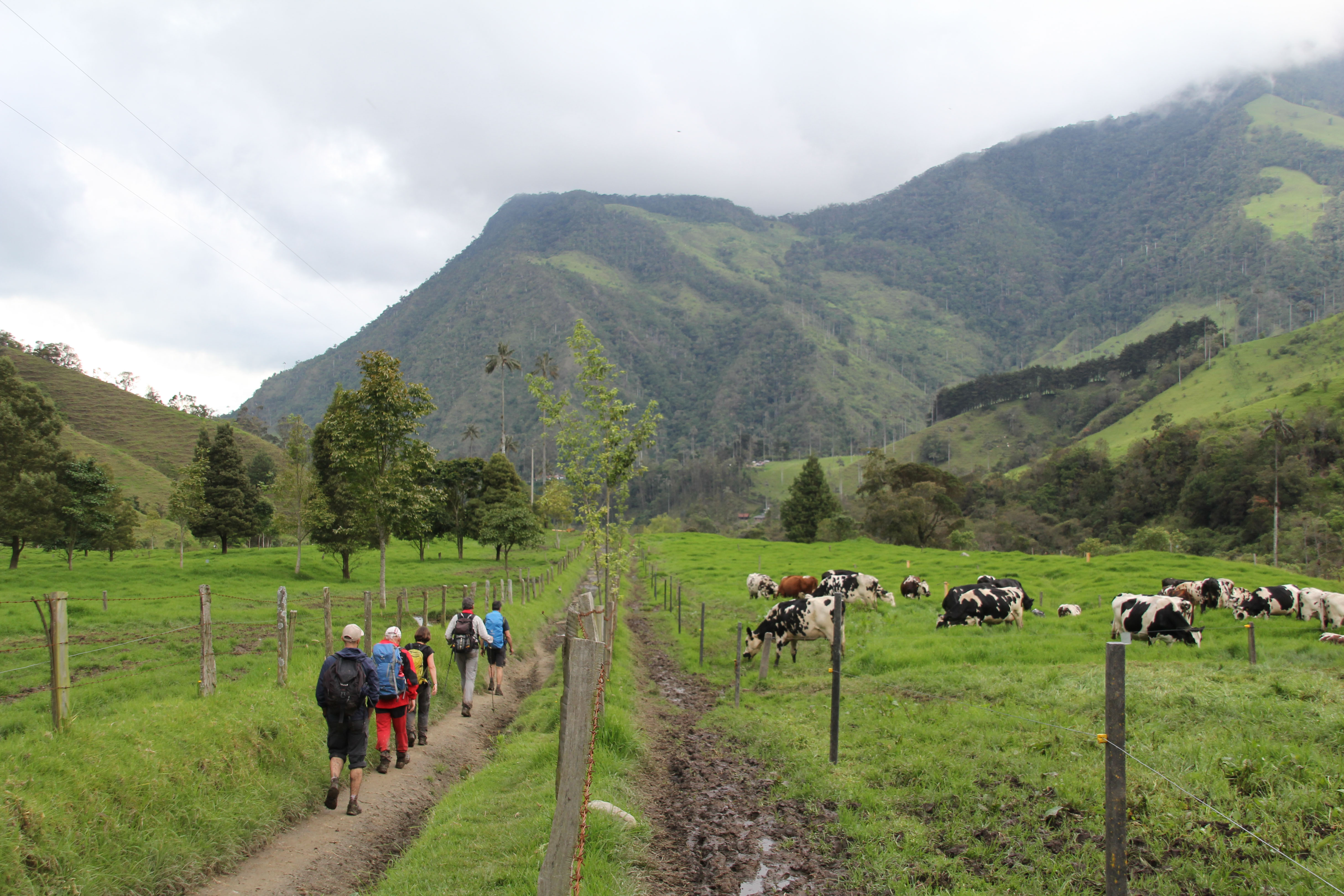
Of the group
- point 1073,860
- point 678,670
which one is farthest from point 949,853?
point 678,670

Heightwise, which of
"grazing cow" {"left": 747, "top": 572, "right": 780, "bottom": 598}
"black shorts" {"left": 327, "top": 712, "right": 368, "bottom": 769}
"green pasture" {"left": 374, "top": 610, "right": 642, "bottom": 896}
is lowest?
"grazing cow" {"left": 747, "top": 572, "right": 780, "bottom": 598}

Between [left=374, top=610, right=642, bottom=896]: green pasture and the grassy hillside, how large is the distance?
95.0 meters

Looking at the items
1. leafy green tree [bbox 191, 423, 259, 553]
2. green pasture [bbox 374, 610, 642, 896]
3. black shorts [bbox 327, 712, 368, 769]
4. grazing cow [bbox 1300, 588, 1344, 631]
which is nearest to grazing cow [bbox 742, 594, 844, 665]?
green pasture [bbox 374, 610, 642, 896]

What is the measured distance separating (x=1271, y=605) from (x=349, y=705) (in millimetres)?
24870

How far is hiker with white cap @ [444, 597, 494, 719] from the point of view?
14453 millimetres

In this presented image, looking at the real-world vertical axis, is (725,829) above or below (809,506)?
below

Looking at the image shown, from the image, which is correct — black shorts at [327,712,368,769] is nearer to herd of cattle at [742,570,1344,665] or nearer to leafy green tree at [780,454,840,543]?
herd of cattle at [742,570,1344,665]

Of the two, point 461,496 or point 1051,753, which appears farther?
point 461,496

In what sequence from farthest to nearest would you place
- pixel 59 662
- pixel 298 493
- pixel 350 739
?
pixel 298 493, pixel 350 739, pixel 59 662

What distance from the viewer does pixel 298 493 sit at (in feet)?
141

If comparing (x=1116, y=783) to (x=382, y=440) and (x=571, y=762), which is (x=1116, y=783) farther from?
(x=382, y=440)

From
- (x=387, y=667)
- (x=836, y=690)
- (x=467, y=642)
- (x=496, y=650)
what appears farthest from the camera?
(x=496, y=650)

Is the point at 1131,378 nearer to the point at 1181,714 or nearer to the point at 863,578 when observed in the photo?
the point at 863,578

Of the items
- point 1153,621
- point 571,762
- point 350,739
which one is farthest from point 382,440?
point 1153,621
